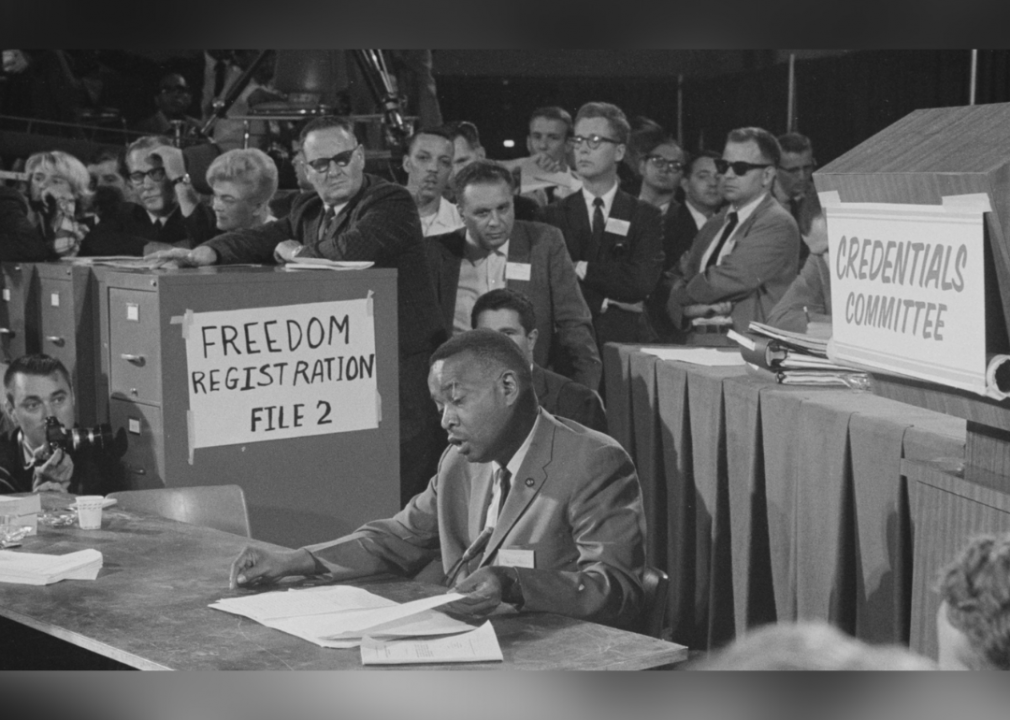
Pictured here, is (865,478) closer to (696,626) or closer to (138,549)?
(696,626)

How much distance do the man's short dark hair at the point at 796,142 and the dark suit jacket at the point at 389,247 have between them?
1122 millimetres

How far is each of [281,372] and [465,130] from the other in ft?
3.04

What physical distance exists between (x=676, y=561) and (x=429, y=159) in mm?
1424

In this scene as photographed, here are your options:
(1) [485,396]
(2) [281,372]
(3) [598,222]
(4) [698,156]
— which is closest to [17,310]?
(2) [281,372]

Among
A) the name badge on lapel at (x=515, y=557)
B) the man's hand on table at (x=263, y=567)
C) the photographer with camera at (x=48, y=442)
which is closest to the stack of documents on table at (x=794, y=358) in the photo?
the name badge on lapel at (x=515, y=557)

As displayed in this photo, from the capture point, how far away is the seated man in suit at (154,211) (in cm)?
393

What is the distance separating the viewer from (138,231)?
409 cm

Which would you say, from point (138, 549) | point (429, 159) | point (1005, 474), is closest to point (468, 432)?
point (138, 549)

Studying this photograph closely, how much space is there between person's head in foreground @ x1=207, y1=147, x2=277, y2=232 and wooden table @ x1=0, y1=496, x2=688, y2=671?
4.83 ft

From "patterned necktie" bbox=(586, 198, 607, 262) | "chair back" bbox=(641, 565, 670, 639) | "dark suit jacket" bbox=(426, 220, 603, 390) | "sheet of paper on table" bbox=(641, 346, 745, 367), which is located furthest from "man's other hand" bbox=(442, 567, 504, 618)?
"patterned necktie" bbox=(586, 198, 607, 262)

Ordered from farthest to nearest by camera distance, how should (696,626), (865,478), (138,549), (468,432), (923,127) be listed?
(696,626) < (468,432) < (138,549) < (865,478) < (923,127)

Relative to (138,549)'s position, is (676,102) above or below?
above

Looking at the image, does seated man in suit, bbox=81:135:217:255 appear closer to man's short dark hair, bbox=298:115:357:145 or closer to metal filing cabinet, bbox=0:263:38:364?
metal filing cabinet, bbox=0:263:38:364

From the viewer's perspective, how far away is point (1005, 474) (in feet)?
5.70
